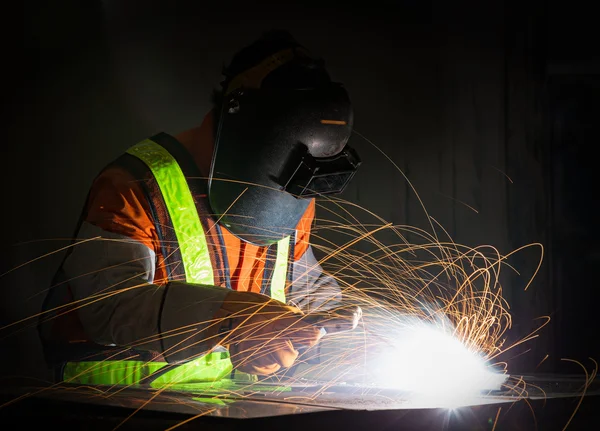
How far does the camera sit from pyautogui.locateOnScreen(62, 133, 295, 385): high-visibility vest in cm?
168

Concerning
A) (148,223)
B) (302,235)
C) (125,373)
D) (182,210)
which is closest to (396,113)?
(302,235)

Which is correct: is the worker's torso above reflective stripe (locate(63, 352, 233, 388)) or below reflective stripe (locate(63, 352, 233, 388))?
above

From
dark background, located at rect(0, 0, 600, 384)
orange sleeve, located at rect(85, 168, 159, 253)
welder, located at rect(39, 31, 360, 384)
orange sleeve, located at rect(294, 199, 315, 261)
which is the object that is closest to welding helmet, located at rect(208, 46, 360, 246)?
welder, located at rect(39, 31, 360, 384)

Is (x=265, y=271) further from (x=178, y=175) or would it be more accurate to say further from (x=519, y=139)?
(x=519, y=139)

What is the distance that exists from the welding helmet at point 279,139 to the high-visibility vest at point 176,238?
8 centimetres

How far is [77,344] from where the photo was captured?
1.66m

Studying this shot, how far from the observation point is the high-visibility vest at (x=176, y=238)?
66.3 inches

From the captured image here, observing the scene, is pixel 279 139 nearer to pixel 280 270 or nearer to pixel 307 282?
pixel 280 270

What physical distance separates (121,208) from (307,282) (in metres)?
0.72

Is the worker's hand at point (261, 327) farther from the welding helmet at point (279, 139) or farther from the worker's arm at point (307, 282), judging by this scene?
the worker's arm at point (307, 282)

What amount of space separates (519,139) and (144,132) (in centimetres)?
140

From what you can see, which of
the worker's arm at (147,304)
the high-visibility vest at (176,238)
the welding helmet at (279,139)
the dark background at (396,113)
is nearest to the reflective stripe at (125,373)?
the high-visibility vest at (176,238)

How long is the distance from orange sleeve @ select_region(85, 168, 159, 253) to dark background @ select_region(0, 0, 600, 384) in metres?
0.85

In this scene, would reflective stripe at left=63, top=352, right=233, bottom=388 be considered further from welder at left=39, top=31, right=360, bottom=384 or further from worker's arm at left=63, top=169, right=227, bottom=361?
worker's arm at left=63, top=169, right=227, bottom=361
